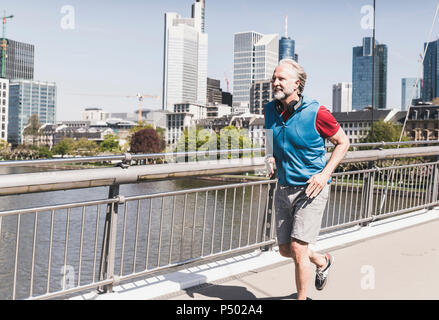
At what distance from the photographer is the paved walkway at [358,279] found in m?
3.83

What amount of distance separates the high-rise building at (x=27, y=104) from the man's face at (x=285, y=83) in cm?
16201

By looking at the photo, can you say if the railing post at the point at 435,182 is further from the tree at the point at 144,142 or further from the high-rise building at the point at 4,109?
the high-rise building at the point at 4,109

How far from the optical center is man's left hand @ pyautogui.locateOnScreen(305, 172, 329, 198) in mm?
3111

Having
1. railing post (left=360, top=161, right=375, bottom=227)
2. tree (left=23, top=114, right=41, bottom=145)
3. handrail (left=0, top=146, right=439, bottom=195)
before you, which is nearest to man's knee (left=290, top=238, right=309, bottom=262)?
handrail (left=0, top=146, right=439, bottom=195)

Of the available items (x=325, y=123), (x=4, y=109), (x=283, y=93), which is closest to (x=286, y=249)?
(x=325, y=123)

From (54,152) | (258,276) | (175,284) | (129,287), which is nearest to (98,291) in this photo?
(129,287)

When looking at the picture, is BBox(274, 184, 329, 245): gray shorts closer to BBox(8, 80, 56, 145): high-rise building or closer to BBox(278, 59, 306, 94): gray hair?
BBox(278, 59, 306, 94): gray hair

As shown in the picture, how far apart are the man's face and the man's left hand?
55 centimetres

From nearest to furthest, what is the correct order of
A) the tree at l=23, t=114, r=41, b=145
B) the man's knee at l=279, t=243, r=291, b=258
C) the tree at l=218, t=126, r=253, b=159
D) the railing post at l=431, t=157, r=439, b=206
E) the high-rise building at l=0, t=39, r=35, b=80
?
the man's knee at l=279, t=243, r=291, b=258, the railing post at l=431, t=157, r=439, b=206, the tree at l=218, t=126, r=253, b=159, the tree at l=23, t=114, r=41, b=145, the high-rise building at l=0, t=39, r=35, b=80

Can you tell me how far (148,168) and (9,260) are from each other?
62.6 ft

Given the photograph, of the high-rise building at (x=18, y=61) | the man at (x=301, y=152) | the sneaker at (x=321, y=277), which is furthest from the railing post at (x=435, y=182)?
the high-rise building at (x=18, y=61)

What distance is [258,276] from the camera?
170 inches

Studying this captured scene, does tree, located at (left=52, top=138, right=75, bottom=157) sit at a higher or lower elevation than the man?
lower

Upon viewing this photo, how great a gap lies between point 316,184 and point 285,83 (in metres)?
0.67
